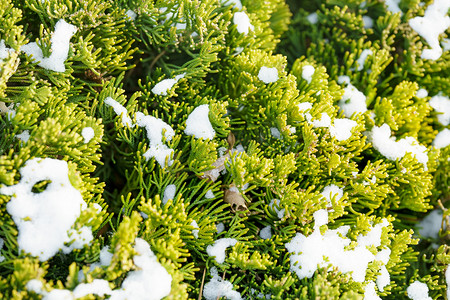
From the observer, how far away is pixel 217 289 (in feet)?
3.56

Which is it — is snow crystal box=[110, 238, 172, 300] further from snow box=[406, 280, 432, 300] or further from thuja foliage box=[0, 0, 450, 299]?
snow box=[406, 280, 432, 300]

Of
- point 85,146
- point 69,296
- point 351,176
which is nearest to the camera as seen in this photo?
point 69,296

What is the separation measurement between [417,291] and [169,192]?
2.93ft

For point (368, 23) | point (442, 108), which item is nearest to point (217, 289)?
point (442, 108)

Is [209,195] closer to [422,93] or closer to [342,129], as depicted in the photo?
[342,129]

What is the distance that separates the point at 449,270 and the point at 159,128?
42.4 inches

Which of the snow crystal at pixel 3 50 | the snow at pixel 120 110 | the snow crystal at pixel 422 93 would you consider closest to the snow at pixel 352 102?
the snow crystal at pixel 422 93

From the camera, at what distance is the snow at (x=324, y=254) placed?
1.08 meters

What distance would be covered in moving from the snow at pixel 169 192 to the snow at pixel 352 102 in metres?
0.72

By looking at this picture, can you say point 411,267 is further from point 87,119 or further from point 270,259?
point 87,119

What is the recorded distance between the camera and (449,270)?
1.25 meters

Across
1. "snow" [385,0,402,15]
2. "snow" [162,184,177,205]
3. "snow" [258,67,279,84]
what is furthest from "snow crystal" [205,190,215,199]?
"snow" [385,0,402,15]

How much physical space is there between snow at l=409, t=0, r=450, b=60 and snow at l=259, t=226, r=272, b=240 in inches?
37.7

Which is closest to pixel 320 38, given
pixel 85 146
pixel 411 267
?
pixel 411 267
